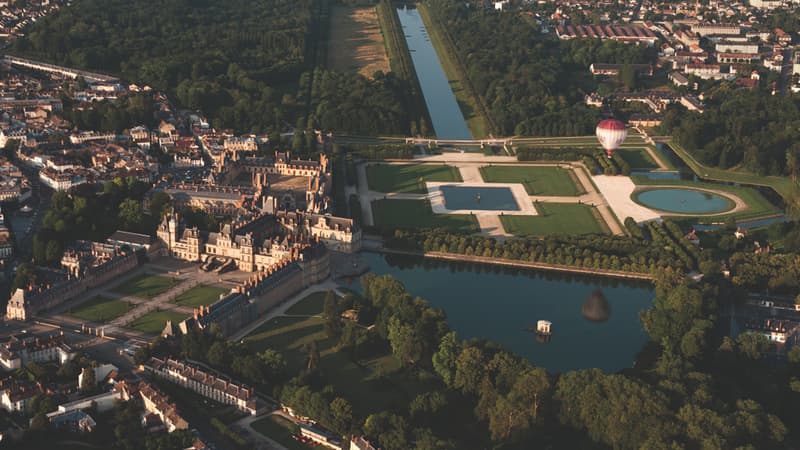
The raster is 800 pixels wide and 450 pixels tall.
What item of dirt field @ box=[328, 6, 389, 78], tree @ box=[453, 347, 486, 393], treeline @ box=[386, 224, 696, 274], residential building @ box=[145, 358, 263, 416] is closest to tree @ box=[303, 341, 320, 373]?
residential building @ box=[145, 358, 263, 416]

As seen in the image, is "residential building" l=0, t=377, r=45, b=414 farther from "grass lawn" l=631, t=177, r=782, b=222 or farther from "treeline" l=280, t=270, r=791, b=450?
"grass lawn" l=631, t=177, r=782, b=222

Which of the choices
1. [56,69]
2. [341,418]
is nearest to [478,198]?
[341,418]

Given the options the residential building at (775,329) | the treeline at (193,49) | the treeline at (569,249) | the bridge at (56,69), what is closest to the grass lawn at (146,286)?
the treeline at (569,249)

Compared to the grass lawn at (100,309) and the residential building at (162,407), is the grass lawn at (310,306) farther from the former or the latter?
the residential building at (162,407)

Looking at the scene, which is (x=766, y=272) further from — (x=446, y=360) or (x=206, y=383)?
(x=206, y=383)

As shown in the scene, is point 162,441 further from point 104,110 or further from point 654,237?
point 104,110

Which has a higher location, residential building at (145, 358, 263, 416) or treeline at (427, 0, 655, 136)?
treeline at (427, 0, 655, 136)
